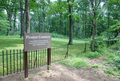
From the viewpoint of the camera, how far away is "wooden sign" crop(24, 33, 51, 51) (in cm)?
368

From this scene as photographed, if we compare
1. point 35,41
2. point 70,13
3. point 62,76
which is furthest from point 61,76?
point 70,13

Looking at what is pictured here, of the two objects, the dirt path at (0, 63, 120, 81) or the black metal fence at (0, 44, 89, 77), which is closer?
the black metal fence at (0, 44, 89, 77)

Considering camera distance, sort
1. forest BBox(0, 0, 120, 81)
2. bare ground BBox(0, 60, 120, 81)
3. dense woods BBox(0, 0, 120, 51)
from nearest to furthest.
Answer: bare ground BBox(0, 60, 120, 81)
forest BBox(0, 0, 120, 81)
dense woods BBox(0, 0, 120, 51)

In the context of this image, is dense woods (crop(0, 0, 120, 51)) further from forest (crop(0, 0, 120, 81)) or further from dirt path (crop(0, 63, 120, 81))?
dirt path (crop(0, 63, 120, 81))

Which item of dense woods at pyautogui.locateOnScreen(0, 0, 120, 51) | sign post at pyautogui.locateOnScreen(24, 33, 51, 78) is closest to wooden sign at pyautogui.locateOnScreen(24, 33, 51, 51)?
sign post at pyautogui.locateOnScreen(24, 33, 51, 78)

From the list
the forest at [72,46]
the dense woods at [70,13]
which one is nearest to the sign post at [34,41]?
the forest at [72,46]

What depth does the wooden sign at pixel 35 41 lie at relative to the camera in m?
3.68

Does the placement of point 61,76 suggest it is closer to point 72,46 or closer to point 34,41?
point 34,41

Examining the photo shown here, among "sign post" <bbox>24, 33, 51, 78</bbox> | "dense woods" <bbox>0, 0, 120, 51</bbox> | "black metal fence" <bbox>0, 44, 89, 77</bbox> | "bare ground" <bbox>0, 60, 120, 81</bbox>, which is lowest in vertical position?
"bare ground" <bbox>0, 60, 120, 81</bbox>

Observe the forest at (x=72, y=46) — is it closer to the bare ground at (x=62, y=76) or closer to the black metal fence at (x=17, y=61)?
the black metal fence at (x=17, y=61)

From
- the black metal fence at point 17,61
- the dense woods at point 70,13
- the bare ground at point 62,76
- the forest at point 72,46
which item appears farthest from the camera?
the dense woods at point 70,13

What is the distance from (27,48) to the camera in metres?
3.72

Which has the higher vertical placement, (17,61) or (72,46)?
(72,46)

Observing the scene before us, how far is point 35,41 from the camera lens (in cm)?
400
